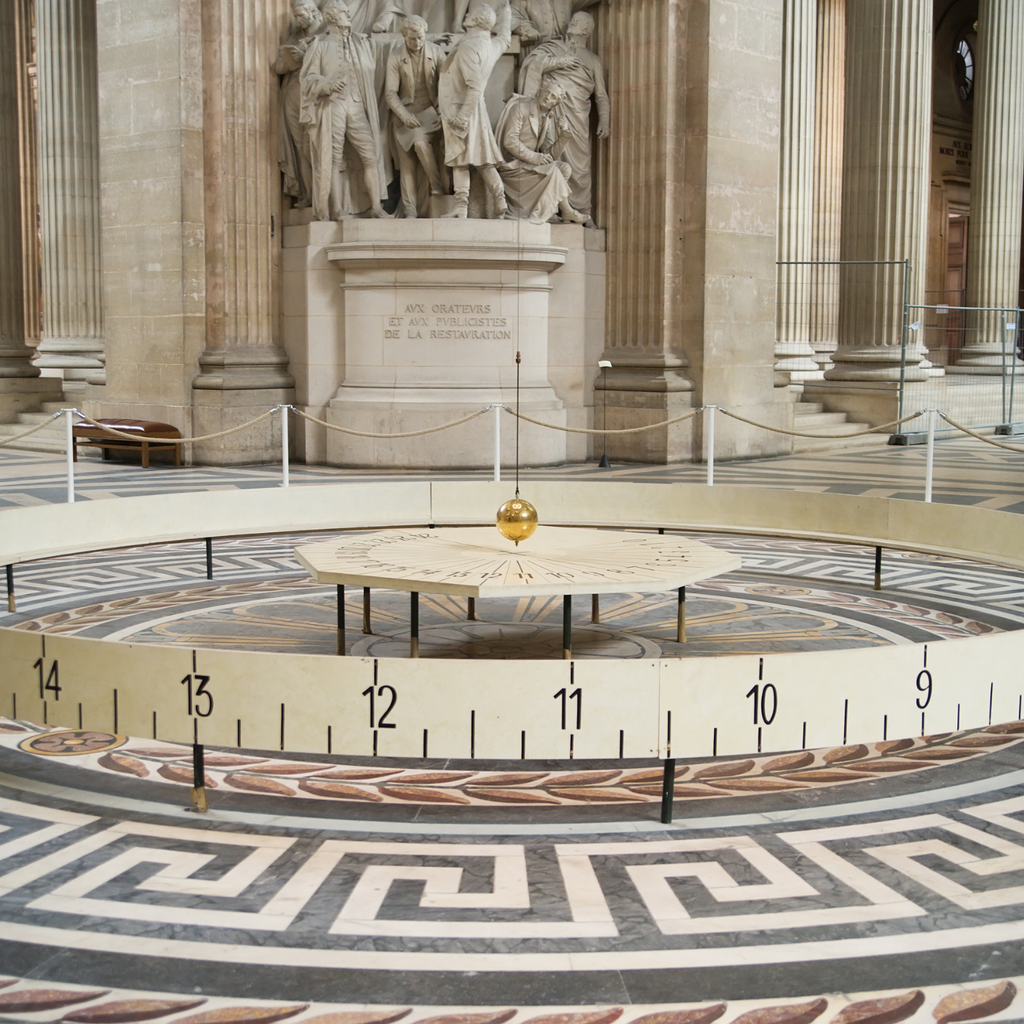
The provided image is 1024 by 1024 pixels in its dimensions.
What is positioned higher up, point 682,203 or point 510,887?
point 682,203

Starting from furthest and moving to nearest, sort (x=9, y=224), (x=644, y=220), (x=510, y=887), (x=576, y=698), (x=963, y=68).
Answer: (x=963, y=68) < (x=9, y=224) < (x=644, y=220) < (x=576, y=698) < (x=510, y=887)

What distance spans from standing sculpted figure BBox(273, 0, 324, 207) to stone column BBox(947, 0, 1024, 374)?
14.5 m

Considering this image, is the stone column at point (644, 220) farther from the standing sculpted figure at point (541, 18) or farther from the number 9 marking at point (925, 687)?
the number 9 marking at point (925, 687)

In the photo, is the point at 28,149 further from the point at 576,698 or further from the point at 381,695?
the point at 576,698

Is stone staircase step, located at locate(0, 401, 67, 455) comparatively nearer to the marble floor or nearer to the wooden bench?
the wooden bench

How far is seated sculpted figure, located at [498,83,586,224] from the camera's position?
15.4 m

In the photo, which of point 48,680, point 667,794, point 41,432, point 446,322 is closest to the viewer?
point 667,794

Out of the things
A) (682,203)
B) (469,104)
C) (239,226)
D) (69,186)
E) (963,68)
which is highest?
(963,68)

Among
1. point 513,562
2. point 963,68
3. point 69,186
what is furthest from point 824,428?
point 963,68

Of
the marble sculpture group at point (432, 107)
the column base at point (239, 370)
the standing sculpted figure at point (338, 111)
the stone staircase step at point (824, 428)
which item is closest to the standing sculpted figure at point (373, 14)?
the marble sculpture group at point (432, 107)

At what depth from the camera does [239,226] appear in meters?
15.3

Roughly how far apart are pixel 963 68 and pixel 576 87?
22.0m

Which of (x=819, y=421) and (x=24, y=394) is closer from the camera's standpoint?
(x=24, y=394)

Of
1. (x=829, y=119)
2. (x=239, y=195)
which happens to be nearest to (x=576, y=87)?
(x=239, y=195)
